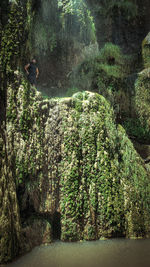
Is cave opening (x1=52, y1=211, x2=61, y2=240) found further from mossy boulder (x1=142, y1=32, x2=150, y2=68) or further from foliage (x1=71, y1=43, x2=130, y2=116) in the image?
mossy boulder (x1=142, y1=32, x2=150, y2=68)

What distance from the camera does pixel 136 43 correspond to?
11820 mm

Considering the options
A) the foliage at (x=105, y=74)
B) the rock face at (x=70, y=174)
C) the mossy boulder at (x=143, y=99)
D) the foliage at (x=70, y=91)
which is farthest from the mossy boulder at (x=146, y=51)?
the rock face at (x=70, y=174)

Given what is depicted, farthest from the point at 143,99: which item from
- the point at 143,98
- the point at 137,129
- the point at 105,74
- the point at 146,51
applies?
the point at 146,51

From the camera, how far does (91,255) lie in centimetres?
387

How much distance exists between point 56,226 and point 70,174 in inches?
48.7

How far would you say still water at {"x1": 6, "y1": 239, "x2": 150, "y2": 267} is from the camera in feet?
11.4

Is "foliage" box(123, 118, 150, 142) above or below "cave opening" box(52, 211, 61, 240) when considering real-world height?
above

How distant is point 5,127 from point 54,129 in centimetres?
129

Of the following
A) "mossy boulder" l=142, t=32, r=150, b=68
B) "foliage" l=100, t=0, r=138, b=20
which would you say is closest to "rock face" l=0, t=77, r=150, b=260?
"mossy boulder" l=142, t=32, r=150, b=68

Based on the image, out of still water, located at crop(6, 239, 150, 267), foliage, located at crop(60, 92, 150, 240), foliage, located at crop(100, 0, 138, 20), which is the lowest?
still water, located at crop(6, 239, 150, 267)

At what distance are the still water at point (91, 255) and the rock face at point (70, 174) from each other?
328 millimetres

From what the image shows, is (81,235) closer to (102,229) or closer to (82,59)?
(102,229)

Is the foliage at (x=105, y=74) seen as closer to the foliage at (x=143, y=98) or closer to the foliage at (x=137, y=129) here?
the foliage at (x=143, y=98)

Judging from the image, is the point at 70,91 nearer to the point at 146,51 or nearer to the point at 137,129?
the point at 137,129
